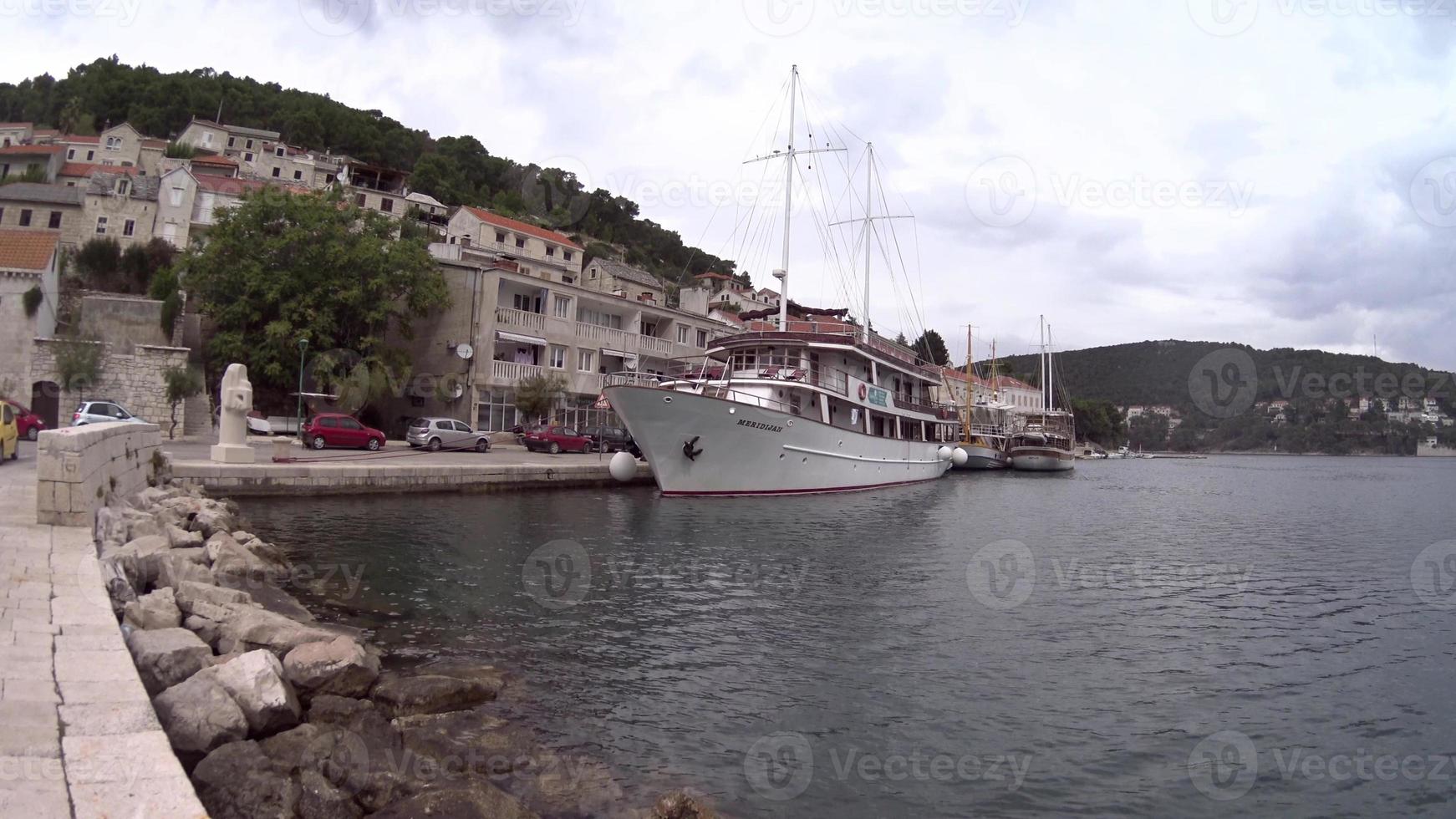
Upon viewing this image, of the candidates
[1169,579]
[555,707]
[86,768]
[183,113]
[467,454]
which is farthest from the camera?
[183,113]

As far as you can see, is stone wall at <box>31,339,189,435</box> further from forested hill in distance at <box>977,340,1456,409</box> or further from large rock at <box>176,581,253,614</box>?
forested hill in distance at <box>977,340,1456,409</box>

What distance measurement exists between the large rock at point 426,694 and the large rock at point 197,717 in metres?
1.69

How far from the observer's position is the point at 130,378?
105ft

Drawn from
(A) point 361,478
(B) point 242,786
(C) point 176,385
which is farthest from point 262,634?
(C) point 176,385

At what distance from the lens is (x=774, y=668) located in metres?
9.17

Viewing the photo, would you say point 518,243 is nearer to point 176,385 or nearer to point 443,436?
point 443,436

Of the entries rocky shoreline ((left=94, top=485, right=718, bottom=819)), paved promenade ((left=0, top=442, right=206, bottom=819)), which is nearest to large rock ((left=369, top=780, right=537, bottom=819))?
rocky shoreline ((left=94, top=485, right=718, bottom=819))

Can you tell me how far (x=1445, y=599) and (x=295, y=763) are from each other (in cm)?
1716

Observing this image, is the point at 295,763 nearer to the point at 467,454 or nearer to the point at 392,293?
the point at 467,454

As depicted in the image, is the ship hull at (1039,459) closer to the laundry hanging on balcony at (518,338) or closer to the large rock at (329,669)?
the laundry hanging on balcony at (518,338)

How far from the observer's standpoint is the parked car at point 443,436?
108 ft

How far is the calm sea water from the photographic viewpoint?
673 cm

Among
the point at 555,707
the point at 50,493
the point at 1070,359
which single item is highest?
the point at 1070,359

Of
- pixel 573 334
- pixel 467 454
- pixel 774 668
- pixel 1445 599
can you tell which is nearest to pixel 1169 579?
pixel 1445 599
